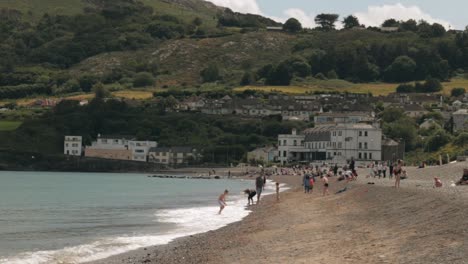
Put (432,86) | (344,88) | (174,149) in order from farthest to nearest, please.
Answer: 1. (344,88)
2. (432,86)
3. (174,149)

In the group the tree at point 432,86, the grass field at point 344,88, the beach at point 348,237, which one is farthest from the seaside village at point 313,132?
the beach at point 348,237

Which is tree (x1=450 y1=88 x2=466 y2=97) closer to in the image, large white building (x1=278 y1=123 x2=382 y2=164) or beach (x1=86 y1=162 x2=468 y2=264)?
large white building (x1=278 y1=123 x2=382 y2=164)

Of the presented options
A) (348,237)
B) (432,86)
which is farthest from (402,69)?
(348,237)

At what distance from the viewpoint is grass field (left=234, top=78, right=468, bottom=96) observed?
180 metres

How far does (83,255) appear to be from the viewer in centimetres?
2359

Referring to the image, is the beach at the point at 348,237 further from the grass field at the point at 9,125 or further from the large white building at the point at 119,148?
the grass field at the point at 9,125

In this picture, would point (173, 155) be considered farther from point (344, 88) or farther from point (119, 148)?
point (344, 88)

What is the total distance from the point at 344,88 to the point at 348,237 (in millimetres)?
168487

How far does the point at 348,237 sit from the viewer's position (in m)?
21.2

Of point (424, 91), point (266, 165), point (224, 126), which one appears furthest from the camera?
point (424, 91)

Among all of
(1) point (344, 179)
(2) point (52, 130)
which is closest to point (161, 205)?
(1) point (344, 179)

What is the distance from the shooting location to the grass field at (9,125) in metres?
149

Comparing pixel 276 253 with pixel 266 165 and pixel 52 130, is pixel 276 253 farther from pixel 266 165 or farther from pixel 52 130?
pixel 52 130

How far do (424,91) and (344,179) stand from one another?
127173 mm
